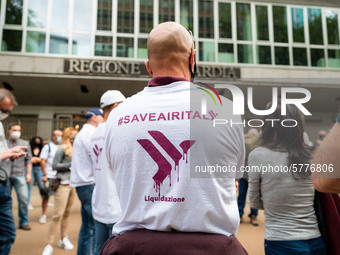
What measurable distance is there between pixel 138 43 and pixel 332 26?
11.3m

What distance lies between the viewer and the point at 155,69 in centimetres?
145

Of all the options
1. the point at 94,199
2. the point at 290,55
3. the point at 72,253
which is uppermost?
the point at 290,55

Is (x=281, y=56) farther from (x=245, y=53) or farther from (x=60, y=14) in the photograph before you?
(x=60, y=14)

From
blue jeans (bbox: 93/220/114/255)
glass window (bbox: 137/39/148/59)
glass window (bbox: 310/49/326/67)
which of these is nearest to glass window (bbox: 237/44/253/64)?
glass window (bbox: 310/49/326/67)

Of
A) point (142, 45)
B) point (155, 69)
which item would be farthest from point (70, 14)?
point (155, 69)

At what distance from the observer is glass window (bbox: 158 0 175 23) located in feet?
49.5

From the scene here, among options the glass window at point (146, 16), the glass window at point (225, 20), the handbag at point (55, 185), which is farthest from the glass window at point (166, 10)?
the handbag at point (55, 185)

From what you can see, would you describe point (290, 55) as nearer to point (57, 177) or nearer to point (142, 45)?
point (142, 45)

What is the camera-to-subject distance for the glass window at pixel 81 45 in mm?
14281

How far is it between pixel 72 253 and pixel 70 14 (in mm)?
13220

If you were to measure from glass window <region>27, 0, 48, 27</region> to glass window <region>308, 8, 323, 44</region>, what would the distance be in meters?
14.6

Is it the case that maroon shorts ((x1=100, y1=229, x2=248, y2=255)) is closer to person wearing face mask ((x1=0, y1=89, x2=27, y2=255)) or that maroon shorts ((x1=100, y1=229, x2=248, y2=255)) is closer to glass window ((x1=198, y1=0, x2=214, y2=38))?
person wearing face mask ((x1=0, y1=89, x2=27, y2=255))

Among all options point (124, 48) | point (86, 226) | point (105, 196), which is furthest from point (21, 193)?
point (124, 48)

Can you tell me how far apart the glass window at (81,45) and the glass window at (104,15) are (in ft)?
3.08
